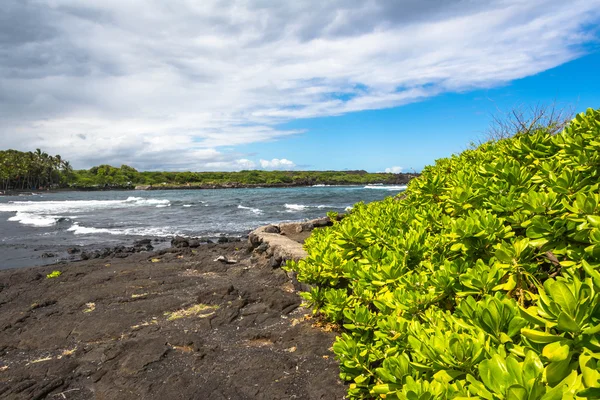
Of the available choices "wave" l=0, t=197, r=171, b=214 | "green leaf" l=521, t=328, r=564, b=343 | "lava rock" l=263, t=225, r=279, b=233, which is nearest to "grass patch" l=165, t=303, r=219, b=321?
"green leaf" l=521, t=328, r=564, b=343

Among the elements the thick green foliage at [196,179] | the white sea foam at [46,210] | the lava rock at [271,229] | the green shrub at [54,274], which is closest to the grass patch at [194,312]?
the lava rock at [271,229]

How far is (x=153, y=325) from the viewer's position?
5.22 meters

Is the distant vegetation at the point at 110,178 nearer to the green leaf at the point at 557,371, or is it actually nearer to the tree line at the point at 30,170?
the tree line at the point at 30,170

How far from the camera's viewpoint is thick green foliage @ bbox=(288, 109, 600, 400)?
1066mm

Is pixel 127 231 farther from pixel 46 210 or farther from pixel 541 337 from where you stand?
pixel 541 337

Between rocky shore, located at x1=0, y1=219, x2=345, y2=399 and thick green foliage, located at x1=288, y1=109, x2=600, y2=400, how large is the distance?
1082 millimetres

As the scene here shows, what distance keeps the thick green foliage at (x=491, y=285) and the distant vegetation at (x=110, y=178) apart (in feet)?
319

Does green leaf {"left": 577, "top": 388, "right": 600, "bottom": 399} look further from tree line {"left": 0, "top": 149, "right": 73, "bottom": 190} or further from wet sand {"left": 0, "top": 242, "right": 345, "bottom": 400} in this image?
tree line {"left": 0, "top": 149, "right": 73, "bottom": 190}

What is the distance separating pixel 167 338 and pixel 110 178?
122 m

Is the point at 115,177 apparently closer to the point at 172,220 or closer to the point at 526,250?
the point at 172,220

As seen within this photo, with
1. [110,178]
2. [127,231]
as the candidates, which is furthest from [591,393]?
[110,178]

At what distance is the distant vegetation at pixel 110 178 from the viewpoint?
88.0 metres

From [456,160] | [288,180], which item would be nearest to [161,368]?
[456,160]

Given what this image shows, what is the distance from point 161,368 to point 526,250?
3681 millimetres
